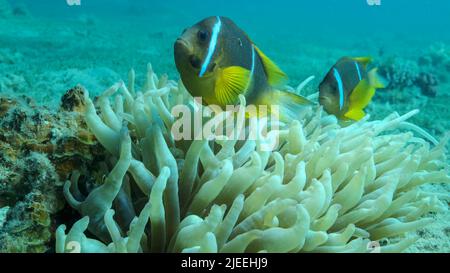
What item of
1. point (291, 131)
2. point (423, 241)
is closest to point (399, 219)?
point (423, 241)

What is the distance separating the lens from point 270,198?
1.73 m

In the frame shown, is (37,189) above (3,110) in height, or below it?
below

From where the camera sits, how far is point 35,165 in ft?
5.69

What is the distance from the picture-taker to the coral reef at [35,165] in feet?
5.19

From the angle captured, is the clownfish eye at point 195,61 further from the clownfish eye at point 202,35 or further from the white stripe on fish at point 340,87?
the white stripe on fish at point 340,87

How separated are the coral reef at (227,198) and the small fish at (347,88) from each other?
0.62m

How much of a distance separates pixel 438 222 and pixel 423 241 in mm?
277

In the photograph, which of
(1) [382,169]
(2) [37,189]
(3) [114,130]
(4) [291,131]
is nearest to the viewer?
(2) [37,189]

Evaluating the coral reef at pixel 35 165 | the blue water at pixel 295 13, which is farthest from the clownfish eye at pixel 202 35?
the blue water at pixel 295 13

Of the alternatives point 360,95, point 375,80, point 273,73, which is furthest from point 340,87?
point 273,73

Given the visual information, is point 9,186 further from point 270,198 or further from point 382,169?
point 382,169

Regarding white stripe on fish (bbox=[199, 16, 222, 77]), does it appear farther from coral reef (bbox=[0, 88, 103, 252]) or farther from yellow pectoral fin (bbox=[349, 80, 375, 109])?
yellow pectoral fin (bbox=[349, 80, 375, 109])

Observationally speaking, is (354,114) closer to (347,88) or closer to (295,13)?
(347,88)

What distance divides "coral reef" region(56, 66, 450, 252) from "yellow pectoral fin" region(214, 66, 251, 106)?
3.9 inches
